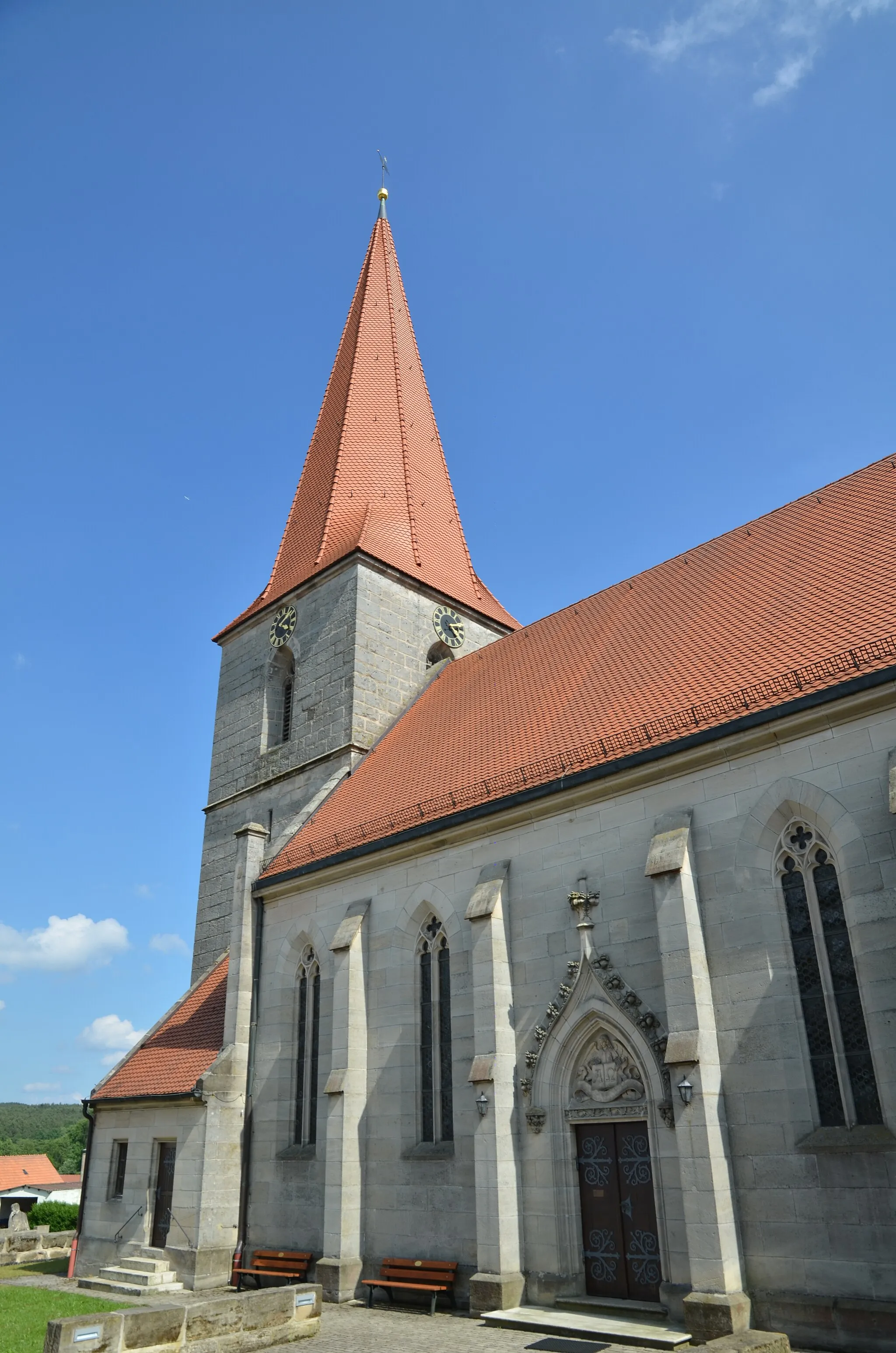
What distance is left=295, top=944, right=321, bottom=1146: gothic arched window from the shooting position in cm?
1548

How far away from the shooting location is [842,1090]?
949 centimetres

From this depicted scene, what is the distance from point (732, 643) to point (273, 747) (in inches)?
462

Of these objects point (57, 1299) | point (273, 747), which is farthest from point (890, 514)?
point (57, 1299)

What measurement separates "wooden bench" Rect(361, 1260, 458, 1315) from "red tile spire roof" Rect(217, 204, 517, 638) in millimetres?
14034

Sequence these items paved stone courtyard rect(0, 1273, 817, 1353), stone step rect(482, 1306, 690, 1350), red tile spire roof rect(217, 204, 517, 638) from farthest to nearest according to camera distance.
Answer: red tile spire roof rect(217, 204, 517, 638)
paved stone courtyard rect(0, 1273, 817, 1353)
stone step rect(482, 1306, 690, 1350)

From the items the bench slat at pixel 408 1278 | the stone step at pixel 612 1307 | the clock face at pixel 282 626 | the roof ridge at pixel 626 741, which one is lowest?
the stone step at pixel 612 1307

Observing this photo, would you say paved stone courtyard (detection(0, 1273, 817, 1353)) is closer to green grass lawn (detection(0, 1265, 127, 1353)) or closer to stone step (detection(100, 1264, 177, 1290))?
green grass lawn (detection(0, 1265, 127, 1353))

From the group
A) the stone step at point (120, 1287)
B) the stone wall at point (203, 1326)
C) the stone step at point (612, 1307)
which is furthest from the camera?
the stone step at point (120, 1287)

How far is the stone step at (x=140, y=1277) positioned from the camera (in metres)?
14.6

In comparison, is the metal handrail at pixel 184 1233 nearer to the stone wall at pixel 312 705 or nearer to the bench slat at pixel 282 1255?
the bench slat at pixel 282 1255

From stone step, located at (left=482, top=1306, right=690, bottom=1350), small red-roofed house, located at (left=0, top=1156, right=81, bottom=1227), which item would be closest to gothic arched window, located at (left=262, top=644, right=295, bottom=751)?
stone step, located at (left=482, top=1306, right=690, bottom=1350)

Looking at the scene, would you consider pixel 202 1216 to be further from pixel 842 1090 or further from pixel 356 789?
pixel 842 1090

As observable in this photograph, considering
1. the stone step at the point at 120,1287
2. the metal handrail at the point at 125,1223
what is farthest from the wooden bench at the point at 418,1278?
the metal handrail at the point at 125,1223

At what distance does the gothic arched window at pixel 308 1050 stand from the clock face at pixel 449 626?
8998 millimetres
